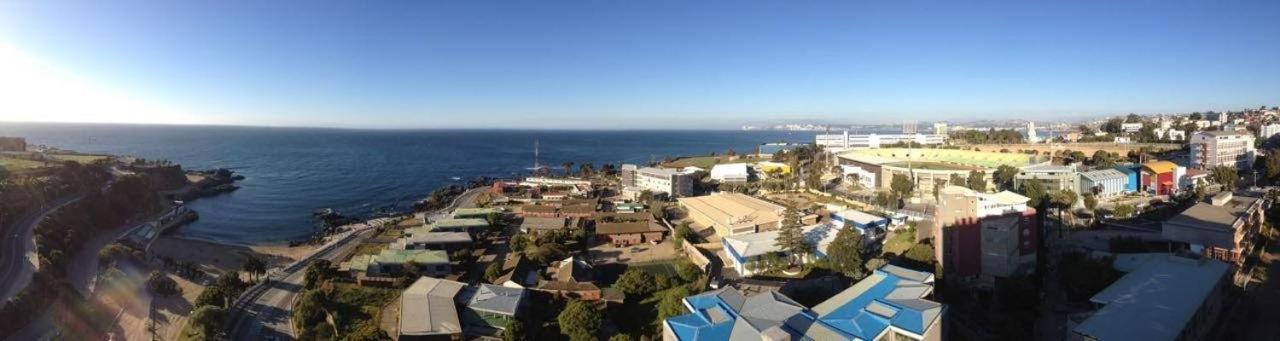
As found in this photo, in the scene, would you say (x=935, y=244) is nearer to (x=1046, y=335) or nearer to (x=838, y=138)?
(x=1046, y=335)

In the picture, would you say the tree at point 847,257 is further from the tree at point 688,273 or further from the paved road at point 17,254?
the paved road at point 17,254

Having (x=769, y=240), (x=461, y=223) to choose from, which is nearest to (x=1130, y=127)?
(x=769, y=240)

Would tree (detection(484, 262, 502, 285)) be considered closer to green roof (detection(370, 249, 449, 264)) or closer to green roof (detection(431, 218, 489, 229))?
green roof (detection(370, 249, 449, 264))

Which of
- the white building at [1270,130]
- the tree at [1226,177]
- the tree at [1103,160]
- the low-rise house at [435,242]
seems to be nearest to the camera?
the low-rise house at [435,242]

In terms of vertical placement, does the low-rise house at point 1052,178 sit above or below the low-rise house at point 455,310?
above

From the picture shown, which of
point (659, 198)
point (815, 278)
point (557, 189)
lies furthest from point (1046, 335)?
point (557, 189)

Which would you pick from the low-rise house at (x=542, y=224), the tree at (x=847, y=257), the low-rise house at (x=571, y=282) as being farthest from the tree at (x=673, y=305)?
the low-rise house at (x=542, y=224)

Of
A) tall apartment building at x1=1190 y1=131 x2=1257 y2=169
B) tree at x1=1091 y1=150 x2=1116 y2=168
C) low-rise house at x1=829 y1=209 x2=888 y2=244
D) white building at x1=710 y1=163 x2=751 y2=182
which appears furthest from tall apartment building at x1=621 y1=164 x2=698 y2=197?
tall apartment building at x1=1190 y1=131 x2=1257 y2=169

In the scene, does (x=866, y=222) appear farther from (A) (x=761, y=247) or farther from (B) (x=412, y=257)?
(B) (x=412, y=257)
